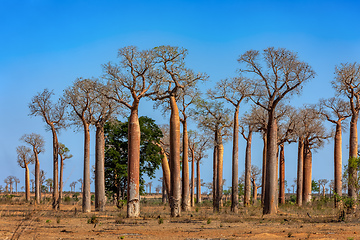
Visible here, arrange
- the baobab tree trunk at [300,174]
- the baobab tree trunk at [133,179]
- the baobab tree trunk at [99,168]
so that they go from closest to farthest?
1. the baobab tree trunk at [133,179]
2. the baobab tree trunk at [99,168]
3. the baobab tree trunk at [300,174]

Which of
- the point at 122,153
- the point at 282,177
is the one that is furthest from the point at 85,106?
the point at 282,177

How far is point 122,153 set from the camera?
121 feet

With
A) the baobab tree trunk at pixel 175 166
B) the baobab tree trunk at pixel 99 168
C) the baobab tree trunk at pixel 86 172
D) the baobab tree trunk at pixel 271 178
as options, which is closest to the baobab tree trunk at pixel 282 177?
the baobab tree trunk at pixel 271 178

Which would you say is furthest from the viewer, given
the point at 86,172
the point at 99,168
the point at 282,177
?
the point at 282,177

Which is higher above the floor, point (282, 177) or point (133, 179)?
point (133, 179)

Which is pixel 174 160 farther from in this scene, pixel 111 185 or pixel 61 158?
pixel 61 158

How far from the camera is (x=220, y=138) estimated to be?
31.9 m

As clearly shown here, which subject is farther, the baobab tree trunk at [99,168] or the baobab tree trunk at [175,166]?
the baobab tree trunk at [99,168]

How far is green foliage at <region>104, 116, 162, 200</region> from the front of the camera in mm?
36094

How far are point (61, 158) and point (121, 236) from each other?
26.9 metres

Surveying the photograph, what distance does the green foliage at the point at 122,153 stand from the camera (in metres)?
36.1

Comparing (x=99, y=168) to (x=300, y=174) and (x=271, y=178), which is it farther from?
(x=300, y=174)

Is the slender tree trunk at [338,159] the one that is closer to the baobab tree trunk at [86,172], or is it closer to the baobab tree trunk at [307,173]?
the baobab tree trunk at [307,173]

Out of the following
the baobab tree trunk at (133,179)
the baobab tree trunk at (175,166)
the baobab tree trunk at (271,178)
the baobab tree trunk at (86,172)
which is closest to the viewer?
the baobab tree trunk at (133,179)
